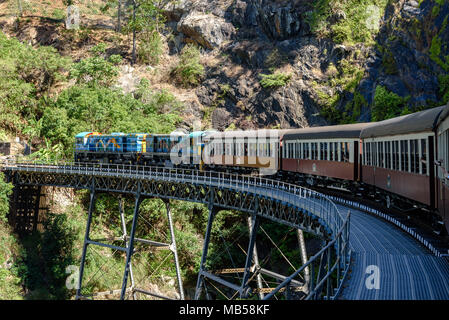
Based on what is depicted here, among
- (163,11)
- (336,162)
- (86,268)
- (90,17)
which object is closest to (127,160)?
(86,268)

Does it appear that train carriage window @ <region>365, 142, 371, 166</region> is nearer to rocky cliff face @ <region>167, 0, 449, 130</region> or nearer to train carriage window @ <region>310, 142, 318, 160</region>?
train carriage window @ <region>310, 142, 318, 160</region>

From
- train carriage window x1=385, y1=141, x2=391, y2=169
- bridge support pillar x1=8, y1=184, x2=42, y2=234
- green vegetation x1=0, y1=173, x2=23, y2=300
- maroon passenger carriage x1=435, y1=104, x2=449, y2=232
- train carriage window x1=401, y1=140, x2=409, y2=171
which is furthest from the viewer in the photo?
bridge support pillar x1=8, y1=184, x2=42, y2=234

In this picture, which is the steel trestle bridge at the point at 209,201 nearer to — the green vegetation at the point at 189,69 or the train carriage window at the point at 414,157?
the train carriage window at the point at 414,157

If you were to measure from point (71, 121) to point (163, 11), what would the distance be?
27.2m

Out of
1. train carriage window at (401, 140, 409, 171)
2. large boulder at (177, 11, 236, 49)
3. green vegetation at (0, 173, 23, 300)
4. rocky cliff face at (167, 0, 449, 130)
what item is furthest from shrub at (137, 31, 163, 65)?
train carriage window at (401, 140, 409, 171)

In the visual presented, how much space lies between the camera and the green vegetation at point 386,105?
3753cm

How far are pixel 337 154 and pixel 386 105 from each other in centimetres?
1789

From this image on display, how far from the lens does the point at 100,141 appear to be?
118 ft

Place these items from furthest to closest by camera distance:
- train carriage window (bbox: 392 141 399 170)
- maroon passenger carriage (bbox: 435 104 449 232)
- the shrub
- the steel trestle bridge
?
the shrub
the steel trestle bridge
train carriage window (bbox: 392 141 399 170)
maroon passenger carriage (bbox: 435 104 449 232)

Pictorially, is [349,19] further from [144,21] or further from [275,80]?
[144,21]

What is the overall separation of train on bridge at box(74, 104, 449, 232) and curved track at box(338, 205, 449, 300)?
1145 millimetres

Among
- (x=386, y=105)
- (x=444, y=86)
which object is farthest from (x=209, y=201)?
(x=444, y=86)

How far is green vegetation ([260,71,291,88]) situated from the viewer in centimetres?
4719
